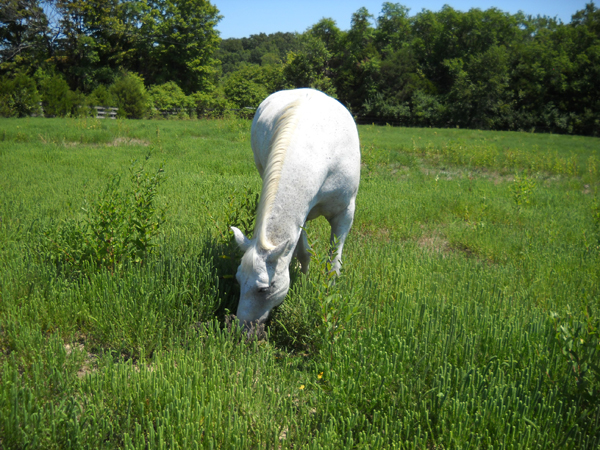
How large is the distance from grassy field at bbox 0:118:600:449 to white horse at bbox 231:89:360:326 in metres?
0.30

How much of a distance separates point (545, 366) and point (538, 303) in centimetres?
173

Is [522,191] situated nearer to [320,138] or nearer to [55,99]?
[320,138]

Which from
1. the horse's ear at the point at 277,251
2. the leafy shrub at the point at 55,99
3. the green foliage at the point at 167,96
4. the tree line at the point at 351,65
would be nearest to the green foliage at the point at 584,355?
the horse's ear at the point at 277,251

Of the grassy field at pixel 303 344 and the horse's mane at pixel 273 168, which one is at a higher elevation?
the horse's mane at pixel 273 168

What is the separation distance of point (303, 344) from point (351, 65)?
46163 millimetres

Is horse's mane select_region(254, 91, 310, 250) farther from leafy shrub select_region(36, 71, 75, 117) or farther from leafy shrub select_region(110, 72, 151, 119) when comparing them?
leafy shrub select_region(110, 72, 151, 119)

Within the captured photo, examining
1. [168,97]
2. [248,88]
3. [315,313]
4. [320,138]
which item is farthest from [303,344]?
[248,88]

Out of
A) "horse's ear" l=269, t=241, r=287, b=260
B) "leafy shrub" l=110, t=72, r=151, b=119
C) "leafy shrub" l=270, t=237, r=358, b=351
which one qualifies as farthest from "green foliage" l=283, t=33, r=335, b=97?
"horse's ear" l=269, t=241, r=287, b=260

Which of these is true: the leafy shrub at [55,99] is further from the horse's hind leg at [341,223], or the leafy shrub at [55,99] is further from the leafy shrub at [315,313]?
the leafy shrub at [315,313]

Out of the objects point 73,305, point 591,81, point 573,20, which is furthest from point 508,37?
point 73,305

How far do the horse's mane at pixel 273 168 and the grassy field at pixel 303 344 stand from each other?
51 cm

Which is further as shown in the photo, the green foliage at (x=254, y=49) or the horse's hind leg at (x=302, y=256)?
the green foliage at (x=254, y=49)

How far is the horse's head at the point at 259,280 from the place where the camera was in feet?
8.52

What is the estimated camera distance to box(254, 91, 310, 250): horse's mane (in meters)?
2.65
